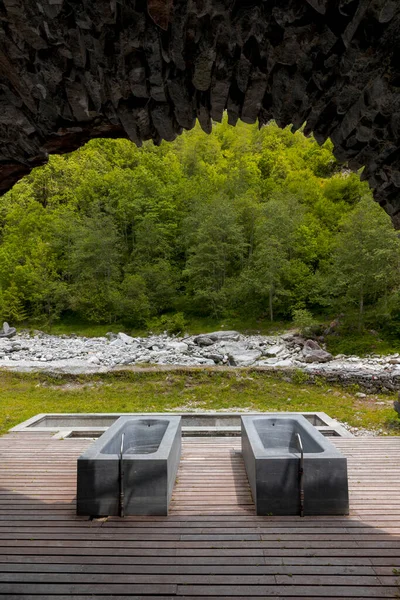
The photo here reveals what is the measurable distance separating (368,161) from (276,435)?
4377mm

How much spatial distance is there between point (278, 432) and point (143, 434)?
2175mm

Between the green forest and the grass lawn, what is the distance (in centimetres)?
730

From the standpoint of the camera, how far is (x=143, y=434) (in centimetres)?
617

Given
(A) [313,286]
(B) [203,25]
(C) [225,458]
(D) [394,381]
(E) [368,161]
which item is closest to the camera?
(B) [203,25]

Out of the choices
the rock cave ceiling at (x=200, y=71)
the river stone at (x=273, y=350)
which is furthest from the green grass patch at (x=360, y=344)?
the rock cave ceiling at (x=200, y=71)

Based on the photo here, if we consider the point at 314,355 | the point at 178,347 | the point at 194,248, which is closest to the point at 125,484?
the point at 314,355

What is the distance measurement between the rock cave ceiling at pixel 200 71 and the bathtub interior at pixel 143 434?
426cm

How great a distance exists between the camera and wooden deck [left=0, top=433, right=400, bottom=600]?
3131mm

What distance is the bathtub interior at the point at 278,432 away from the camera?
5895mm

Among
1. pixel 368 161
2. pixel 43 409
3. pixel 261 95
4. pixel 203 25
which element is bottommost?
pixel 43 409

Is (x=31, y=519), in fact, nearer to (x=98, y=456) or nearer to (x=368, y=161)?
(x=98, y=456)

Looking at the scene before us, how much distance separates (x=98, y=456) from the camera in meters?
4.55

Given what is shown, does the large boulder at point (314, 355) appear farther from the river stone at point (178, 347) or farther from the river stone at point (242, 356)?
the river stone at point (178, 347)

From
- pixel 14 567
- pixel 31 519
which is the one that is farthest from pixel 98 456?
pixel 14 567
